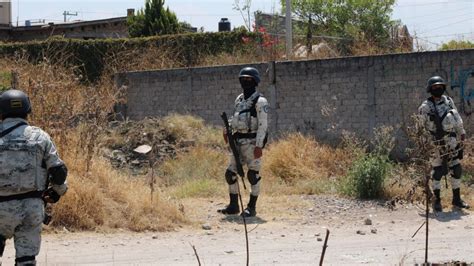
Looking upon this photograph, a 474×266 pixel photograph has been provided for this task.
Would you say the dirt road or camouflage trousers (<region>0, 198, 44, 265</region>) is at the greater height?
camouflage trousers (<region>0, 198, 44, 265</region>)

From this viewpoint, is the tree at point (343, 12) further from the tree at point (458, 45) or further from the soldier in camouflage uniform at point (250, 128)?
the soldier in camouflage uniform at point (250, 128)

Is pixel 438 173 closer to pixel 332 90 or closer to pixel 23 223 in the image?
pixel 332 90

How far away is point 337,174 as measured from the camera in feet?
43.7

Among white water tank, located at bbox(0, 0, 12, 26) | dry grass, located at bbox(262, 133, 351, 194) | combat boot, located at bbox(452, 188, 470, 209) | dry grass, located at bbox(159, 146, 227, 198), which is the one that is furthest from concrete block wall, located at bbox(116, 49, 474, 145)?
white water tank, located at bbox(0, 0, 12, 26)

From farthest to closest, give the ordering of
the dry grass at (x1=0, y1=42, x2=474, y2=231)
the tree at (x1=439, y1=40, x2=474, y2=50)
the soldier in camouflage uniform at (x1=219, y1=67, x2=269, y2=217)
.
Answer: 1. the tree at (x1=439, y1=40, x2=474, y2=50)
2. the soldier in camouflage uniform at (x1=219, y1=67, x2=269, y2=217)
3. the dry grass at (x1=0, y1=42, x2=474, y2=231)

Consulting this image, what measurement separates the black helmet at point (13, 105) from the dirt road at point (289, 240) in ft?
6.54

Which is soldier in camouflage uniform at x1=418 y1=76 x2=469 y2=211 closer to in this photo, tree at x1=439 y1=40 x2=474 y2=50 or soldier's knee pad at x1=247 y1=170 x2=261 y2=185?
soldier's knee pad at x1=247 y1=170 x2=261 y2=185

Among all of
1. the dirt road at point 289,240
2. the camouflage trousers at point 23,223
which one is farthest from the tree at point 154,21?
the camouflage trousers at point 23,223

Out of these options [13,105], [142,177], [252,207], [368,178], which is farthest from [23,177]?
[368,178]

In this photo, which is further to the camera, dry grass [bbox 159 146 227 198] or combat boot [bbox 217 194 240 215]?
dry grass [bbox 159 146 227 198]

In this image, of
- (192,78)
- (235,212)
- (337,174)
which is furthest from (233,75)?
(235,212)

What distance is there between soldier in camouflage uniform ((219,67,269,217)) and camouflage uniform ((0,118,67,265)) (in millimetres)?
4438

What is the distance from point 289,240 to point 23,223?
12.3ft

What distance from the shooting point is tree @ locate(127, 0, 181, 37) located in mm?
30703
